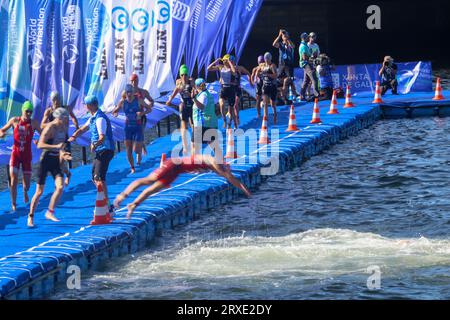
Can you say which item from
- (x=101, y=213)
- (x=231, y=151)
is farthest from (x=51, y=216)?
(x=231, y=151)

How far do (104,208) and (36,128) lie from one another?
2070 millimetres

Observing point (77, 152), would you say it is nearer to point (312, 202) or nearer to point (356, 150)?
point (356, 150)

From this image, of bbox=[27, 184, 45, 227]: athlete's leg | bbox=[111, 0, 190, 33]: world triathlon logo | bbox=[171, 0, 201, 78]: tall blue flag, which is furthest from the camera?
bbox=[171, 0, 201, 78]: tall blue flag

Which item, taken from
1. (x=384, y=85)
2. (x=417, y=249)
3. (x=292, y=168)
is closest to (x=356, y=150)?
(x=292, y=168)

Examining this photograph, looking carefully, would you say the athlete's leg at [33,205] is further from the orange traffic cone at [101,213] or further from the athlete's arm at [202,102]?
the athlete's arm at [202,102]

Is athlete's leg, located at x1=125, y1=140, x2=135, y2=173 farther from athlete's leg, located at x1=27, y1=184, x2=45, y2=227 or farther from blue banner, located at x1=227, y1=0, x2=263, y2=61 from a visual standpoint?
blue banner, located at x1=227, y1=0, x2=263, y2=61

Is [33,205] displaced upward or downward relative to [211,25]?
downward

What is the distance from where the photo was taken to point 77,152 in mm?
30828

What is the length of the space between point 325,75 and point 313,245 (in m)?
16.8

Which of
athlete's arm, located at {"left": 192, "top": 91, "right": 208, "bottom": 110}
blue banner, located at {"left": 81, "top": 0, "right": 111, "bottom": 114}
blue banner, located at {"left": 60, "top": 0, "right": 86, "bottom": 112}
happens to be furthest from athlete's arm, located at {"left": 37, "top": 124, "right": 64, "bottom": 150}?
blue banner, located at {"left": 81, "top": 0, "right": 111, "bottom": 114}

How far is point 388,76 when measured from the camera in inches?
1353

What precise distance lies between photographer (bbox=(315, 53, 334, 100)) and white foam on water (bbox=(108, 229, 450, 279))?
15217mm

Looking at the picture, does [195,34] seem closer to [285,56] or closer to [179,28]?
[179,28]

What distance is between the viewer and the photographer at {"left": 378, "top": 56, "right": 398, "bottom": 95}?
3375 cm
